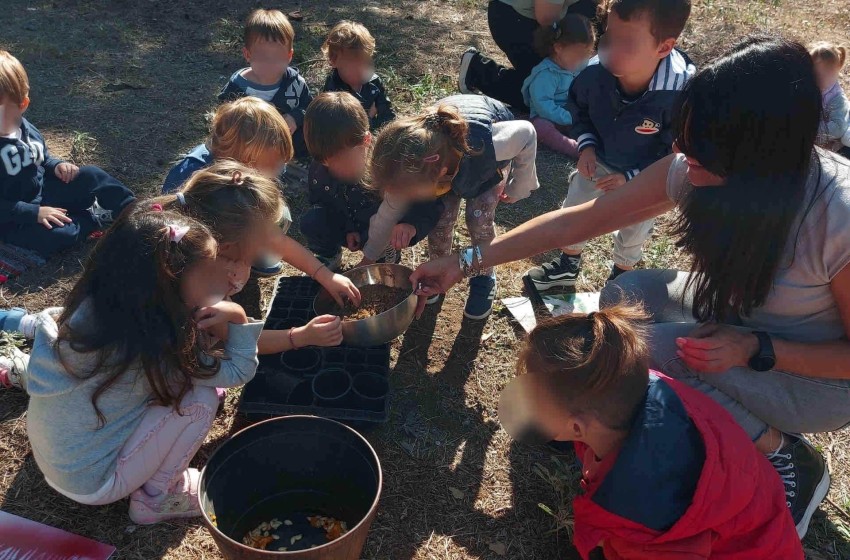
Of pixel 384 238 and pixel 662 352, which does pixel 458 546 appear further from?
pixel 384 238

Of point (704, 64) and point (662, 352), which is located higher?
point (704, 64)

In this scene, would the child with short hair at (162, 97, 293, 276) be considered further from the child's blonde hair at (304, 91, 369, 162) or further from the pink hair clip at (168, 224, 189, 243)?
the pink hair clip at (168, 224, 189, 243)

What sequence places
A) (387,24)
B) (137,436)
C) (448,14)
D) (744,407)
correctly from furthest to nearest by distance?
1. (448,14)
2. (387,24)
3. (744,407)
4. (137,436)

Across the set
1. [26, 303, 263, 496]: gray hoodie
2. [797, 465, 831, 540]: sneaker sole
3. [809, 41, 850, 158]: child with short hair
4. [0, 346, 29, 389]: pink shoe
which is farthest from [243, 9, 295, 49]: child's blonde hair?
[797, 465, 831, 540]: sneaker sole

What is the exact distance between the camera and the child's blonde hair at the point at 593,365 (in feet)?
Answer: 5.67

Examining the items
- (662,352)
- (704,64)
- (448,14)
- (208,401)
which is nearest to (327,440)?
(208,401)

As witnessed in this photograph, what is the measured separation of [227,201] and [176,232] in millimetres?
448

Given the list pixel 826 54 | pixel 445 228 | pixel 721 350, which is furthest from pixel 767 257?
pixel 826 54

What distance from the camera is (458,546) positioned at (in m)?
2.19

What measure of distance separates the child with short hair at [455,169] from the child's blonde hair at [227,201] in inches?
22.4

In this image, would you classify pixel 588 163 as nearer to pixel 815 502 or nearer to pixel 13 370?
pixel 815 502

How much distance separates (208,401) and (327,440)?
397 millimetres

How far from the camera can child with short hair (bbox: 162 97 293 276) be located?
9.72 feet

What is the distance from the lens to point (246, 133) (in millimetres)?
2963
